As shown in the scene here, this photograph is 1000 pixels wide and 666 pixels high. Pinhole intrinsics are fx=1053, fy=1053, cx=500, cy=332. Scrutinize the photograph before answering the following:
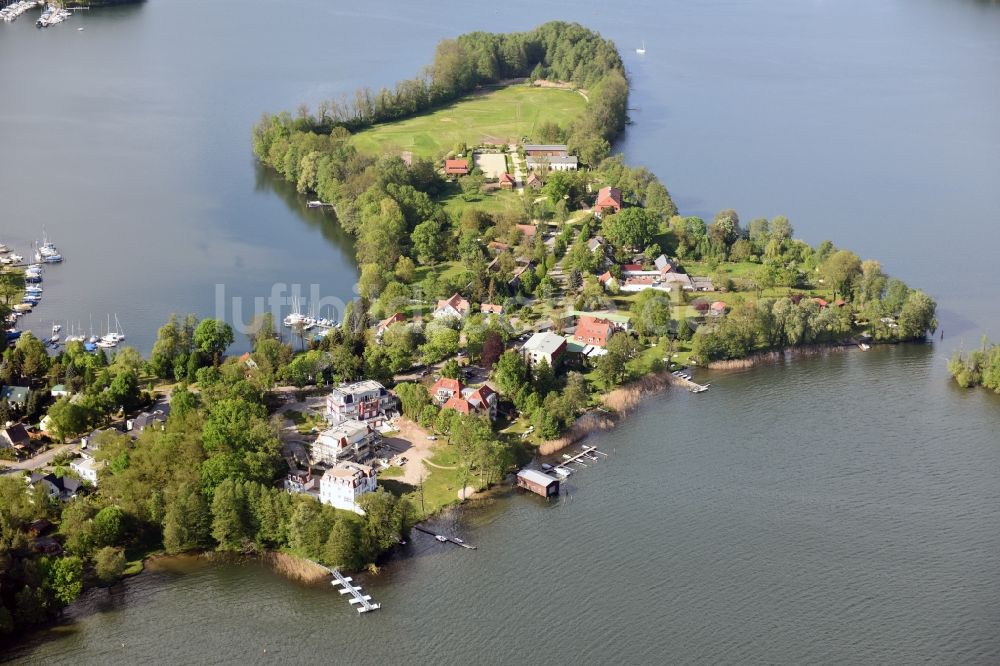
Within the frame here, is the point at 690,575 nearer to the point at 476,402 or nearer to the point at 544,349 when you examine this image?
the point at 476,402

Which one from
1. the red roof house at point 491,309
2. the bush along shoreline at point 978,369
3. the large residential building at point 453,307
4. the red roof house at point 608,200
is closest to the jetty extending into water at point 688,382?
the red roof house at point 491,309

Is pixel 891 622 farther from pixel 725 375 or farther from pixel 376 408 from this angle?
pixel 376 408

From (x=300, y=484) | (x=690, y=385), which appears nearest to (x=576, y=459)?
(x=690, y=385)

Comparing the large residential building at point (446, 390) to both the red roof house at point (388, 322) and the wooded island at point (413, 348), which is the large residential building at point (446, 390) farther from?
the red roof house at point (388, 322)

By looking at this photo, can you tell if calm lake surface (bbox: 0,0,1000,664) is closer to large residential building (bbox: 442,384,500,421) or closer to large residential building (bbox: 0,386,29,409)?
large residential building (bbox: 442,384,500,421)

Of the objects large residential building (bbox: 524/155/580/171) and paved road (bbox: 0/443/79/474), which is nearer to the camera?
paved road (bbox: 0/443/79/474)

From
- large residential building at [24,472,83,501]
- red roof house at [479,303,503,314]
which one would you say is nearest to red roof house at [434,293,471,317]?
red roof house at [479,303,503,314]
